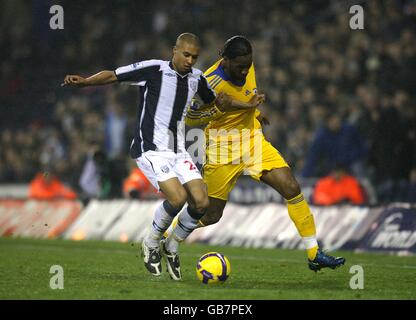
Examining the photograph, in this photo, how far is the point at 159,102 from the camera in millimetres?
9406

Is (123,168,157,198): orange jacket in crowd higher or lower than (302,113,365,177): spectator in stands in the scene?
lower

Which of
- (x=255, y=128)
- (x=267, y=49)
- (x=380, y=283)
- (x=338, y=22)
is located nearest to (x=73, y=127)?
(x=267, y=49)

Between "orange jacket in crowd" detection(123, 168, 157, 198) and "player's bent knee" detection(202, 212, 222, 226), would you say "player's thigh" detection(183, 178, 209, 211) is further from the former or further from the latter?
"orange jacket in crowd" detection(123, 168, 157, 198)

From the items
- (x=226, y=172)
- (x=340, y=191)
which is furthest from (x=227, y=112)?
(x=340, y=191)

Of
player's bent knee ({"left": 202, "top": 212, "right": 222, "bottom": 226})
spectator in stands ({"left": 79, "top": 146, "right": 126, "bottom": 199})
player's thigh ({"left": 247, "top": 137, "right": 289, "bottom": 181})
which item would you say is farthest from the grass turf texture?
spectator in stands ({"left": 79, "top": 146, "right": 126, "bottom": 199})

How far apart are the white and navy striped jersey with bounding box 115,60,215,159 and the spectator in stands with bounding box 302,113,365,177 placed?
20.3ft

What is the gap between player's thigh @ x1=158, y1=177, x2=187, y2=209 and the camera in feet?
30.3

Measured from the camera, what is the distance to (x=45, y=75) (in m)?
24.0

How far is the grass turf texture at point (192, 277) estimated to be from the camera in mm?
8289

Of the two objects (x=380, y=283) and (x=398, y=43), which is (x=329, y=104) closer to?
(x=398, y=43)

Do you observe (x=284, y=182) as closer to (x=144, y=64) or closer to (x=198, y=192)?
(x=198, y=192)

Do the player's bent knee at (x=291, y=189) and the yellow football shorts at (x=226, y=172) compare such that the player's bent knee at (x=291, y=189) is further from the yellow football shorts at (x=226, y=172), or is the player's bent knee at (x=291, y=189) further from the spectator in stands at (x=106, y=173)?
the spectator in stands at (x=106, y=173)

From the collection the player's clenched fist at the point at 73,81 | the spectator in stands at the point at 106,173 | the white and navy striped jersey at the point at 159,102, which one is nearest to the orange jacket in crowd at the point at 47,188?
the spectator in stands at the point at 106,173

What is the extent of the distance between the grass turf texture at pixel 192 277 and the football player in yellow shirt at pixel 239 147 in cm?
68
